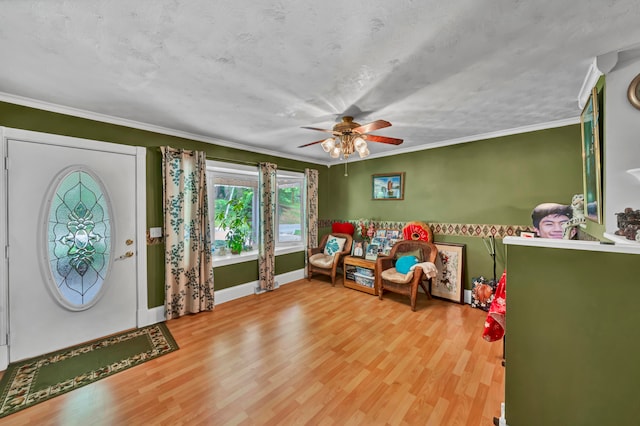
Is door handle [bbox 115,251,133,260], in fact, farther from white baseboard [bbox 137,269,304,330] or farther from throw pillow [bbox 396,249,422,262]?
throw pillow [bbox 396,249,422,262]

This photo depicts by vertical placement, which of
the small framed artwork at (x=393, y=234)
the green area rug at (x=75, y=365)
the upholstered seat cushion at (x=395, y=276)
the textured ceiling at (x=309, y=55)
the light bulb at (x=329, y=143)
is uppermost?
the textured ceiling at (x=309, y=55)

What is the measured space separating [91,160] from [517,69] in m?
4.01

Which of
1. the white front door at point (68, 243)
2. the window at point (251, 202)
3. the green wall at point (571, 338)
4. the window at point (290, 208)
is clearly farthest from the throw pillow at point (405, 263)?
the white front door at point (68, 243)

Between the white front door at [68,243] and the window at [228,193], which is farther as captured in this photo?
the window at [228,193]

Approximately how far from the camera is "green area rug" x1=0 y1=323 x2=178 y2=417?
71.8 inches

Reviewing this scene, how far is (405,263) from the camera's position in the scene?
367cm

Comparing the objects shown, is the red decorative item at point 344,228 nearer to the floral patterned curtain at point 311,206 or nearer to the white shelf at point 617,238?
the floral patterned curtain at point 311,206

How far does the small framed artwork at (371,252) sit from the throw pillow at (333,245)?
52cm

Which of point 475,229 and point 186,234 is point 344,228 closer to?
point 475,229

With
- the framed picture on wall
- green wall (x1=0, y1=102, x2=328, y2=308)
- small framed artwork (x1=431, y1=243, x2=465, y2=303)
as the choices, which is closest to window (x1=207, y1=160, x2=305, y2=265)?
green wall (x1=0, y1=102, x2=328, y2=308)

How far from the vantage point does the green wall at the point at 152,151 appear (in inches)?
89.0

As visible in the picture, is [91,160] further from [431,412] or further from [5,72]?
[431,412]

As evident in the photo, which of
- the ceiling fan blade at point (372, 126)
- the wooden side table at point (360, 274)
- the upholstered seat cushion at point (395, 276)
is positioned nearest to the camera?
the ceiling fan blade at point (372, 126)

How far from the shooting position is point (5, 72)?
1.78 meters
